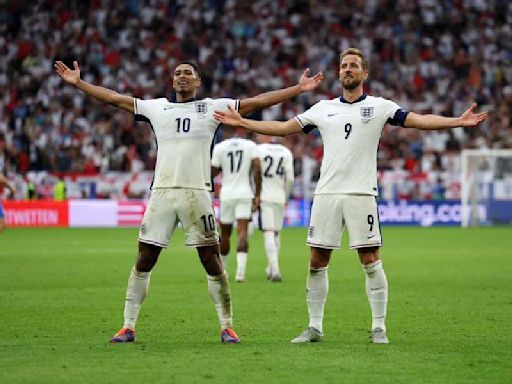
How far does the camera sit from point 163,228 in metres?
10.8

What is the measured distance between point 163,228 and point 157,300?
4.79 meters

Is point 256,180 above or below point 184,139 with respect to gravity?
below

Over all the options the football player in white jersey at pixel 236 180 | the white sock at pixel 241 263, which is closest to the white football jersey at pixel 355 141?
the white sock at pixel 241 263

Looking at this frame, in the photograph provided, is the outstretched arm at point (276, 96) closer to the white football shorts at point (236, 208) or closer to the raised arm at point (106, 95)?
the raised arm at point (106, 95)

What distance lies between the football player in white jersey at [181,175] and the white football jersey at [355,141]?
1.45 feet

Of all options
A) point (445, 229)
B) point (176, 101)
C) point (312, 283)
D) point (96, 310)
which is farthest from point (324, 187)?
point (445, 229)

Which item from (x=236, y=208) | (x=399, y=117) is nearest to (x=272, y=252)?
(x=236, y=208)

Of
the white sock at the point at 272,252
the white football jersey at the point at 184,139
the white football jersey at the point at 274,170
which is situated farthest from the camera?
the white football jersey at the point at 274,170

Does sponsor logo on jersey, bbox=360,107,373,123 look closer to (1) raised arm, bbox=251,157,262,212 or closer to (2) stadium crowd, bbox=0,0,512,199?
(1) raised arm, bbox=251,157,262,212

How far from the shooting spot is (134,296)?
10.8 meters

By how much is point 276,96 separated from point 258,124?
0.30 metres

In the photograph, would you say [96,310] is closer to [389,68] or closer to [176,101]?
[176,101]

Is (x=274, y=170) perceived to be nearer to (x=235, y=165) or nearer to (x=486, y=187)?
(x=235, y=165)

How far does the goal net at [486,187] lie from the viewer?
38.3 m
